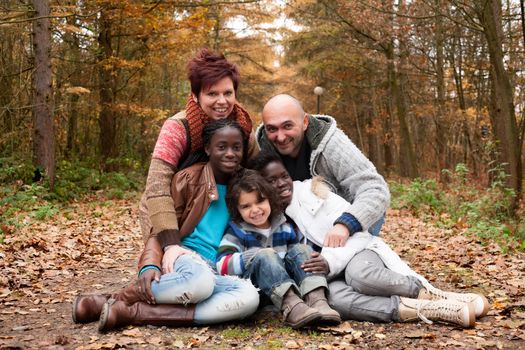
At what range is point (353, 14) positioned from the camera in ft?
44.9

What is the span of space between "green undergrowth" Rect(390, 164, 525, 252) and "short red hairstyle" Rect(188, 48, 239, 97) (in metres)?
4.11

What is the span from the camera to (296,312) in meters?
3.35

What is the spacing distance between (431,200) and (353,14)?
561cm

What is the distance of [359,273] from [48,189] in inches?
357

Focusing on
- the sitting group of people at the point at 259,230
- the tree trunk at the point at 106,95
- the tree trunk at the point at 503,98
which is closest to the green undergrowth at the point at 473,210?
the tree trunk at the point at 503,98

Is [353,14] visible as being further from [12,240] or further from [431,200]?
[12,240]

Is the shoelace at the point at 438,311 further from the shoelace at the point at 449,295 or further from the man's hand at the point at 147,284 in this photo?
the man's hand at the point at 147,284

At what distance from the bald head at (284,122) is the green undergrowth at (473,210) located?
11.2 feet

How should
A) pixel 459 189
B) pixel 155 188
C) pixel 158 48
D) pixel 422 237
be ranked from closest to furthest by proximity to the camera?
pixel 155 188 < pixel 422 237 < pixel 459 189 < pixel 158 48

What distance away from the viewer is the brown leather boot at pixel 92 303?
360 centimetres

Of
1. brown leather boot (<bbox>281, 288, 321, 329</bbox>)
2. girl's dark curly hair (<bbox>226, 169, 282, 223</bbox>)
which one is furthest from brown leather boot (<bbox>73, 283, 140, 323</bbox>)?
brown leather boot (<bbox>281, 288, 321, 329</bbox>)

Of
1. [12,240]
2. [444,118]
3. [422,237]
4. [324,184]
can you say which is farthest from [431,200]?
[12,240]

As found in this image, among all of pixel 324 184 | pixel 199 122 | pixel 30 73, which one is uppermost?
pixel 30 73

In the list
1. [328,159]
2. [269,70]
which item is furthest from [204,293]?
[269,70]
